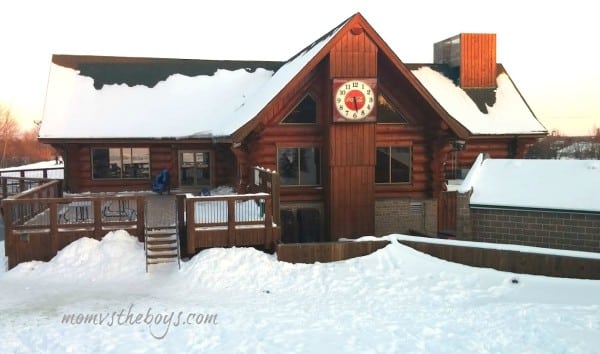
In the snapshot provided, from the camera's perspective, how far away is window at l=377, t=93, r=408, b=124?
679 inches

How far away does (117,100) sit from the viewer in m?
21.5

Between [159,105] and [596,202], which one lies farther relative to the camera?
[159,105]

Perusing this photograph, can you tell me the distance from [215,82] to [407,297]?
15.9m

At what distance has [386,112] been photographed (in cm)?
1730

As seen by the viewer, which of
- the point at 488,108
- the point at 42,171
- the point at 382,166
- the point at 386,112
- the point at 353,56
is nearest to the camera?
the point at 353,56

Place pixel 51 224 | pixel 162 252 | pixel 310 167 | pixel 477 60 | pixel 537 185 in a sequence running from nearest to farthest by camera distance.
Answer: pixel 162 252 → pixel 51 224 → pixel 537 185 → pixel 310 167 → pixel 477 60

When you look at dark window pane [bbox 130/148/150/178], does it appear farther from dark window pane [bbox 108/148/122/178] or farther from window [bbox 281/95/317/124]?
window [bbox 281/95/317/124]

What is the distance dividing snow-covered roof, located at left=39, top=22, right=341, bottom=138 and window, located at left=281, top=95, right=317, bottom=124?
5.14 feet

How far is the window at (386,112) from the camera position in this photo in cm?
1723

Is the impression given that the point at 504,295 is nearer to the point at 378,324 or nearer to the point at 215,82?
the point at 378,324

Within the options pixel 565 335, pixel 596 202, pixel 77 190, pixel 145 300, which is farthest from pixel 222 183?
pixel 565 335

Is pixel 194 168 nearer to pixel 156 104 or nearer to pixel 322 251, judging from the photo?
pixel 156 104

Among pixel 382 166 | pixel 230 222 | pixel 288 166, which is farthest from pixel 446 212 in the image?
pixel 230 222

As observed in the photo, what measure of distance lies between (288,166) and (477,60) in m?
14.2
